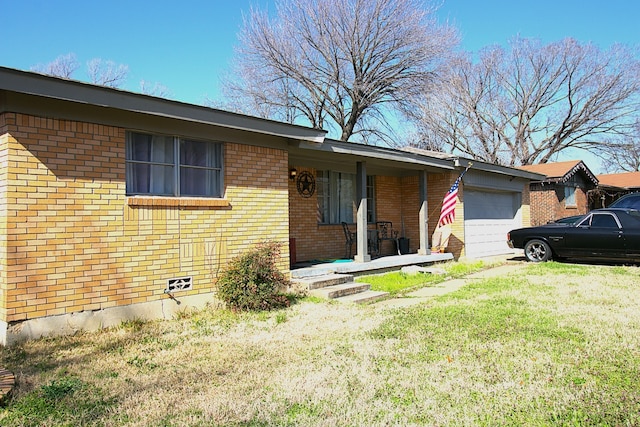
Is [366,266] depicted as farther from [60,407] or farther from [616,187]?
[616,187]

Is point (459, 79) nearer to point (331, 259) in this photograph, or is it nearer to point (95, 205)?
point (331, 259)

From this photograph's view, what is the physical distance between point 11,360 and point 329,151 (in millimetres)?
6222

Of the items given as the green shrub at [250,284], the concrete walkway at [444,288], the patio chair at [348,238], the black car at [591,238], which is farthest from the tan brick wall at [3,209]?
the black car at [591,238]

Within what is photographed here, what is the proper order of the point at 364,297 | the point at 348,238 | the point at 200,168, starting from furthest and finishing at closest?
the point at 348,238 → the point at 364,297 → the point at 200,168

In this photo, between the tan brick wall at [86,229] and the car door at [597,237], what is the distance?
9.65m

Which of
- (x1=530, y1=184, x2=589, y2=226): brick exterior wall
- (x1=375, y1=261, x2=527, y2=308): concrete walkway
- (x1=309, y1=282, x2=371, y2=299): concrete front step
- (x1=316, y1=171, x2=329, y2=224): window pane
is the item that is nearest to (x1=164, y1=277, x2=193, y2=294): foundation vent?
(x1=309, y1=282, x2=371, y2=299): concrete front step

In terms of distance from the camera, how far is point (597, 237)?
12.2 m

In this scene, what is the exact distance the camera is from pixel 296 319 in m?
6.60

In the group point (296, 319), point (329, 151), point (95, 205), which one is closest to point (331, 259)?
point (329, 151)

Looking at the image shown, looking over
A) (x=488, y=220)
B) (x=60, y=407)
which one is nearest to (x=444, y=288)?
(x=60, y=407)

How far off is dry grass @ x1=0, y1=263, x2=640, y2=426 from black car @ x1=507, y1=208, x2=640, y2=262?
5.63m

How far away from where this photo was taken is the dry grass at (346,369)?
140 inches

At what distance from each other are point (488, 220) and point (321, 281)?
8.99m

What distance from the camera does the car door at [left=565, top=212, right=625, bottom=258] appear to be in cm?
1197
